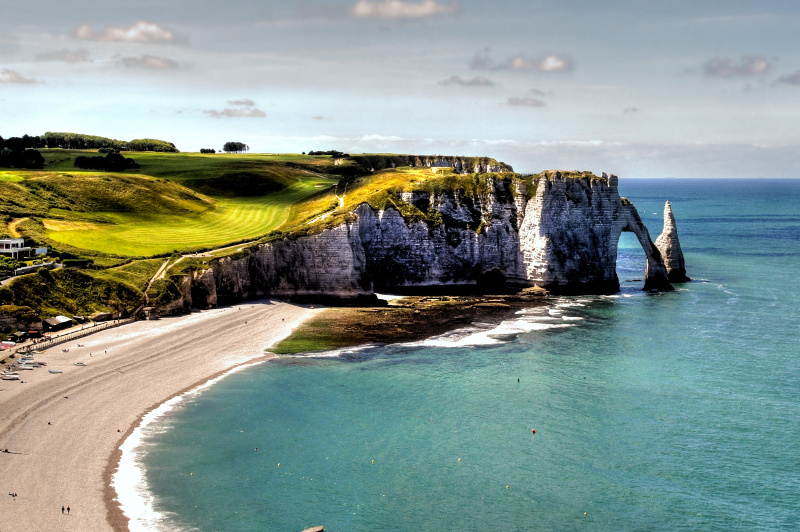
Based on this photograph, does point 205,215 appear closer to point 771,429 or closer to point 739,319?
point 739,319

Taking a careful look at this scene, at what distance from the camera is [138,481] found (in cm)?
4334

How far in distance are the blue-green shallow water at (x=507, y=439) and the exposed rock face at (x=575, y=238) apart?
69.4 feet

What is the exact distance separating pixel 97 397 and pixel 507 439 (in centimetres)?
3179

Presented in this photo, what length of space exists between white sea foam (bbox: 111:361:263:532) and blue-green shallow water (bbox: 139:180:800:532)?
61cm

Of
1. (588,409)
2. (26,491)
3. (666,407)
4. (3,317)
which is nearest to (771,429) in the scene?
(666,407)

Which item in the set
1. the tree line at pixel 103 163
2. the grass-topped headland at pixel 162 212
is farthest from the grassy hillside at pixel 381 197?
the tree line at pixel 103 163

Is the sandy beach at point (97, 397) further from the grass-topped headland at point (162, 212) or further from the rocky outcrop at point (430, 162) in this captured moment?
the rocky outcrop at point (430, 162)

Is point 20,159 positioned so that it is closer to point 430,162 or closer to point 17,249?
point 17,249

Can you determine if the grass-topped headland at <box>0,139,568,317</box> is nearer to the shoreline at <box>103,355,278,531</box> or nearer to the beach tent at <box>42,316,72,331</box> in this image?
the beach tent at <box>42,316,72,331</box>

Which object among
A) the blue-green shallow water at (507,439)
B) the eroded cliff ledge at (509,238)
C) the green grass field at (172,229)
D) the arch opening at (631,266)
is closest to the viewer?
the blue-green shallow water at (507,439)

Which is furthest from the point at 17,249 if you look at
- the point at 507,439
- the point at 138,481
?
the point at 507,439

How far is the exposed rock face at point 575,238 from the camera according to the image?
97.9 m

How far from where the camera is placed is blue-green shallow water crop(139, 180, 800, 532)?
40.5 m

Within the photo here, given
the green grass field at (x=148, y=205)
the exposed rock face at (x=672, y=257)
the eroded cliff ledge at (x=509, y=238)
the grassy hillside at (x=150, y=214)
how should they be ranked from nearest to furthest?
the grassy hillside at (x=150, y=214), the green grass field at (x=148, y=205), the eroded cliff ledge at (x=509, y=238), the exposed rock face at (x=672, y=257)
